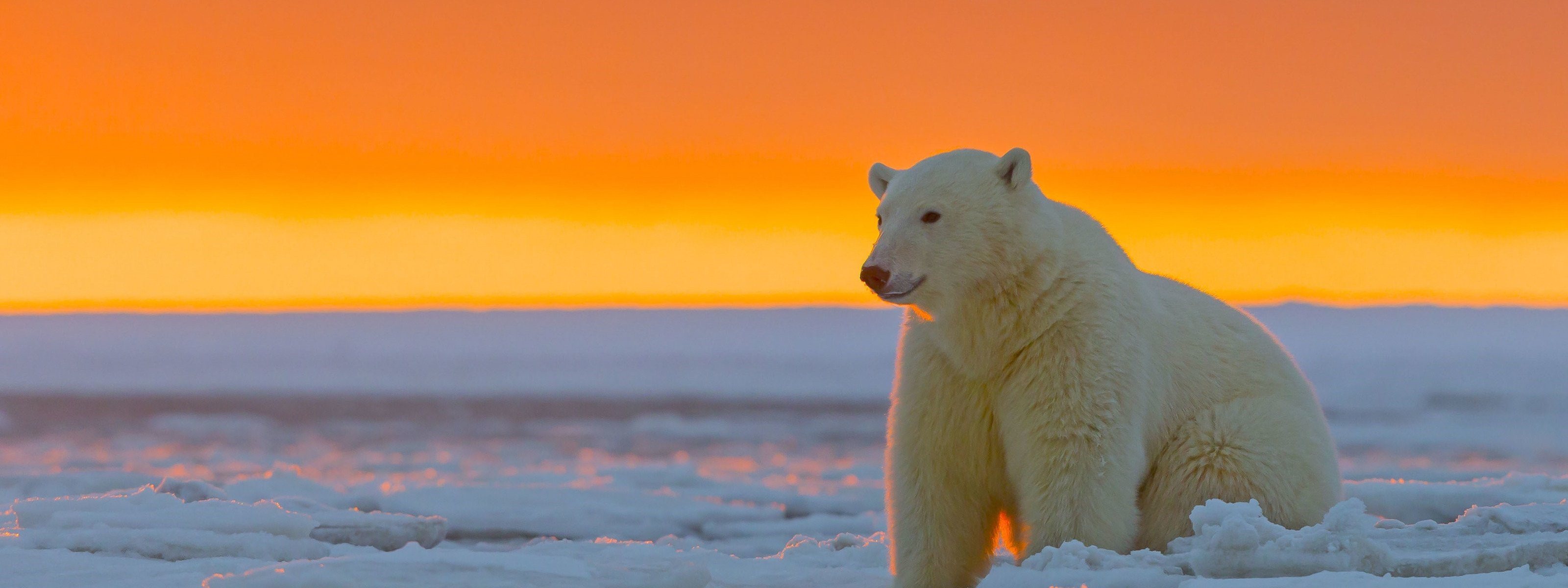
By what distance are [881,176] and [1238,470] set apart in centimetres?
138

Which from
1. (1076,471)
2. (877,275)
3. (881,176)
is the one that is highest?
(881,176)

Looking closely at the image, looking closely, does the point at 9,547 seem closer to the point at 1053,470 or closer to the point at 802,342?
the point at 1053,470

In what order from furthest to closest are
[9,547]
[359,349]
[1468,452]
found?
[359,349]
[1468,452]
[9,547]

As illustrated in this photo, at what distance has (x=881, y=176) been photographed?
421 centimetres

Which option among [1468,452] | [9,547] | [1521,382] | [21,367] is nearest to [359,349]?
[21,367]

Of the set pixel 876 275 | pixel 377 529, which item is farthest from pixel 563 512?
pixel 876 275

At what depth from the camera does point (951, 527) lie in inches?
154

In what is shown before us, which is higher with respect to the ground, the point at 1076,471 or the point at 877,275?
the point at 877,275

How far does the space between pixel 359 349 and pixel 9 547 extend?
Answer: 32.9 meters

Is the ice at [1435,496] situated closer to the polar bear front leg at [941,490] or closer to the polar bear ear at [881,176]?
the polar bear front leg at [941,490]

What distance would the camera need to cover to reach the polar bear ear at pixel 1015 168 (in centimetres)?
374

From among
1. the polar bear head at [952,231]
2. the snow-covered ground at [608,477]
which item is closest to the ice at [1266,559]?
the snow-covered ground at [608,477]

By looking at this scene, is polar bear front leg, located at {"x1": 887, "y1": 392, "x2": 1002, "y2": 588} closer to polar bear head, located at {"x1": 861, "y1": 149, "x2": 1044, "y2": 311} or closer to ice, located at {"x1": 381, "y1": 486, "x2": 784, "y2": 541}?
polar bear head, located at {"x1": 861, "y1": 149, "x2": 1044, "y2": 311}

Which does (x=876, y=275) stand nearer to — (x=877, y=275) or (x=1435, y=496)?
(x=877, y=275)
